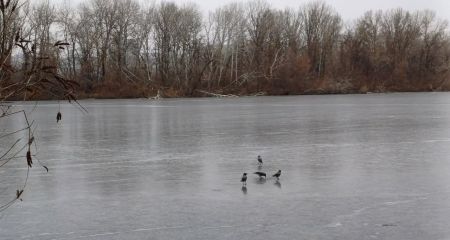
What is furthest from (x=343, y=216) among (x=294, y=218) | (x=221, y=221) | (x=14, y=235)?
(x=14, y=235)

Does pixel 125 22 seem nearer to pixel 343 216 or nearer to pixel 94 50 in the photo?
pixel 94 50

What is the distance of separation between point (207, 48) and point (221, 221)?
181ft

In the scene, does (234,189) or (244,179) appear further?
(244,179)

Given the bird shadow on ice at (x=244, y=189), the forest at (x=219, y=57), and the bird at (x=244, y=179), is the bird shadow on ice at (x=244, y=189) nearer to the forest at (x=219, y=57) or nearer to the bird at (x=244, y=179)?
the bird at (x=244, y=179)

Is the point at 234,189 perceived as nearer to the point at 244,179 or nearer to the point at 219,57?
the point at 244,179

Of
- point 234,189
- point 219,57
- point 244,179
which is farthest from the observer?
point 219,57

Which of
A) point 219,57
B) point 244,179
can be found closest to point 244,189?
point 244,179

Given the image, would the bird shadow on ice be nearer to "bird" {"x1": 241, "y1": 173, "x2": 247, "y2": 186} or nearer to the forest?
"bird" {"x1": 241, "y1": 173, "x2": 247, "y2": 186}

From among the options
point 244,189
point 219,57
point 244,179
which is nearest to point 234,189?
point 244,189

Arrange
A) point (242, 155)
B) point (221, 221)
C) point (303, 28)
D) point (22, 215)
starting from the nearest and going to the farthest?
point (221, 221), point (22, 215), point (242, 155), point (303, 28)

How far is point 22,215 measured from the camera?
598cm

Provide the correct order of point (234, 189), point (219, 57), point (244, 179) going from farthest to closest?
point (219, 57)
point (244, 179)
point (234, 189)

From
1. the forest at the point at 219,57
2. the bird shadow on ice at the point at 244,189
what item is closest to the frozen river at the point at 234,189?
the bird shadow on ice at the point at 244,189

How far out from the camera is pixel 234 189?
7.35 metres
